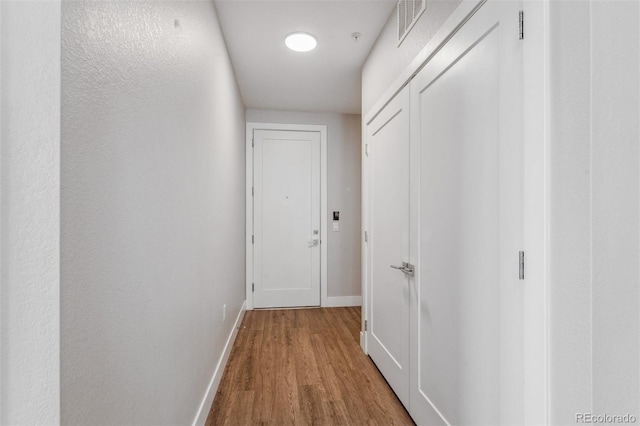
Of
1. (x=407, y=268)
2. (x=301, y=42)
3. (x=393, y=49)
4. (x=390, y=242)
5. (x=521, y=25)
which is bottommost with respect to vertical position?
(x=407, y=268)

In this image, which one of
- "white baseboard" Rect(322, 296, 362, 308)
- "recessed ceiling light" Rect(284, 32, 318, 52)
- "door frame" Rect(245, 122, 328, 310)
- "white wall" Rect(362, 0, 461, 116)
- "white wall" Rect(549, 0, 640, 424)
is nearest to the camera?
"white wall" Rect(549, 0, 640, 424)

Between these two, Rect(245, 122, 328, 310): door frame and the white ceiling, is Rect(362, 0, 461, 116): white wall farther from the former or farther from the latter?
Rect(245, 122, 328, 310): door frame

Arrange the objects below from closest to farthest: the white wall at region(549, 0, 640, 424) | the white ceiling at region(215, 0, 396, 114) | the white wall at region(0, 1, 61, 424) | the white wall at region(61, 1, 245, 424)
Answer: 1. the white wall at region(0, 1, 61, 424)
2. the white wall at region(61, 1, 245, 424)
3. the white wall at region(549, 0, 640, 424)
4. the white ceiling at region(215, 0, 396, 114)

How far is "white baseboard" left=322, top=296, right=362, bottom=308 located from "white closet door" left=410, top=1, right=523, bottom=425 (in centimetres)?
229

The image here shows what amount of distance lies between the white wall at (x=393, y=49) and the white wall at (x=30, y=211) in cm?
143

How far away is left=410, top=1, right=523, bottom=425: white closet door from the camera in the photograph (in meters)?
0.99

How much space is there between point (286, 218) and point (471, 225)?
2.85 metres

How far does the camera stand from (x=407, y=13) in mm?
1785

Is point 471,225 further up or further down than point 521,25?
further down

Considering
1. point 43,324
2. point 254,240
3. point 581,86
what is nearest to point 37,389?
point 43,324

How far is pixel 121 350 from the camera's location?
0.82 metres

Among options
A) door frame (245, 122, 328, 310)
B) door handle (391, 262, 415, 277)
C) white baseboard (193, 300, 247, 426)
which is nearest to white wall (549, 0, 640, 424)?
door handle (391, 262, 415, 277)

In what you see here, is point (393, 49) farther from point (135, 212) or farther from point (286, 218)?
point (286, 218)

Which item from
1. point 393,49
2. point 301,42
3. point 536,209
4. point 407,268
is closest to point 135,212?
point 536,209
